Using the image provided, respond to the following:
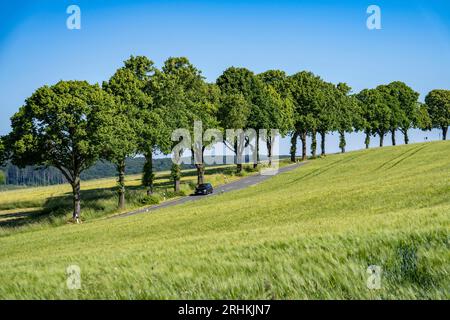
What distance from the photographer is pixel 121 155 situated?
59125 mm

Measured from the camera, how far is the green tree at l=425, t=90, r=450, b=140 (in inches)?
5837

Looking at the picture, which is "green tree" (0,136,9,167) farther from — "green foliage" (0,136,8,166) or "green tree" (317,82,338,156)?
"green tree" (317,82,338,156)

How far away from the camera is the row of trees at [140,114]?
54.6 meters

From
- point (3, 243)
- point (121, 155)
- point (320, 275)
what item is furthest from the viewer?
point (121, 155)

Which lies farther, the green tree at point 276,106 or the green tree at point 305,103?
the green tree at point 305,103

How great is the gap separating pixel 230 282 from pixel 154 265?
215cm

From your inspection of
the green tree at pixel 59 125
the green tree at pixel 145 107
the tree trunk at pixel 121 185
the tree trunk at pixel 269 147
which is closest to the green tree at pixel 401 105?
the tree trunk at pixel 269 147

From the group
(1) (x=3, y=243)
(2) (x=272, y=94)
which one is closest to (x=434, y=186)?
(1) (x=3, y=243)

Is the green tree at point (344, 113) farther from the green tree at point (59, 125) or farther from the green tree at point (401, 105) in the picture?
the green tree at point (59, 125)

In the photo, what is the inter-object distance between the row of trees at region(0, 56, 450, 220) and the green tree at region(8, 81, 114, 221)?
0.11 meters

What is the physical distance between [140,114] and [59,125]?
41.0ft

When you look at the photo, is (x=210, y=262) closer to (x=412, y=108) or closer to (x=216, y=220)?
(x=216, y=220)

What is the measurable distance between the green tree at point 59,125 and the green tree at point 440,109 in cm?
12364

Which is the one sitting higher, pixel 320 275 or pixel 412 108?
→ pixel 412 108
